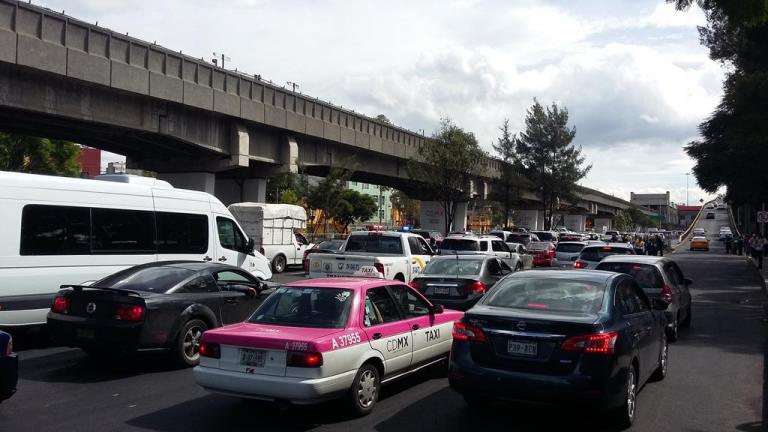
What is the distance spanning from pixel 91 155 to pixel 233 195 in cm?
7753

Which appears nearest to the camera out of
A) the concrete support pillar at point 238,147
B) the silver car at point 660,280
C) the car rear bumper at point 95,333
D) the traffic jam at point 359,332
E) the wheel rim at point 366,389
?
the traffic jam at point 359,332

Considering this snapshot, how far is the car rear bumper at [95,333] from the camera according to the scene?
8.41 metres

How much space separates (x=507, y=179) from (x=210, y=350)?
55039 mm

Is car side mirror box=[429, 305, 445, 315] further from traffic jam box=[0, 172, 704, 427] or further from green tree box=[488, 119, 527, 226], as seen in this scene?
green tree box=[488, 119, 527, 226]

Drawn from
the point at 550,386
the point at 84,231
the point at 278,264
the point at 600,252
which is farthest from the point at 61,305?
the point at 278,264

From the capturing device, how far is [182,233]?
13.3m

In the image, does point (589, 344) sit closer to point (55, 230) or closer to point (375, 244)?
point (55, 230)

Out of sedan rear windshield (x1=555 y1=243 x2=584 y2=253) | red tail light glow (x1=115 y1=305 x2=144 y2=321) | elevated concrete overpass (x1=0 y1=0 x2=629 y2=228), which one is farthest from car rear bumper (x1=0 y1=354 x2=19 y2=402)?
sedan rear windshield (x1=555 y1=243 x2=584 y2=253)

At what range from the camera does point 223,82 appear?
29.9 metres

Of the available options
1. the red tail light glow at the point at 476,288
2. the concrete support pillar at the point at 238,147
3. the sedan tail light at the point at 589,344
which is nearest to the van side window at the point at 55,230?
the red tail light glow at the point at 476,288

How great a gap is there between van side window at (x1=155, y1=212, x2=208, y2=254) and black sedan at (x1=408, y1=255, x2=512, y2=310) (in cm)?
442

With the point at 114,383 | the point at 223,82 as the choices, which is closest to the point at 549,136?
the point at 223,82

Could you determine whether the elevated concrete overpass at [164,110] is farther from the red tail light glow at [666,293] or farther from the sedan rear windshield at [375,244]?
the red tail light glow at [666,293]

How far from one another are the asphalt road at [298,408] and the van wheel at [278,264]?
56.9ft
